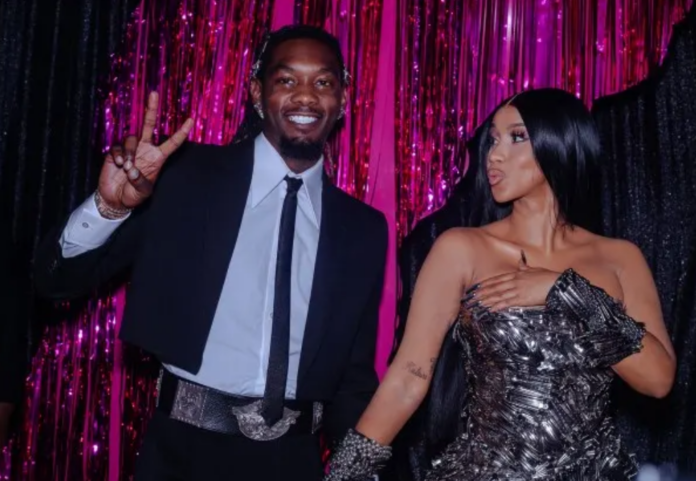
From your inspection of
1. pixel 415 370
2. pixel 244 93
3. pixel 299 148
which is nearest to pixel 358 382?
pixel 415 370

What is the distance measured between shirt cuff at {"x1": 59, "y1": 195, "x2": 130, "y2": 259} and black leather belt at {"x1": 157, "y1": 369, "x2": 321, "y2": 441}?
0.42 metres

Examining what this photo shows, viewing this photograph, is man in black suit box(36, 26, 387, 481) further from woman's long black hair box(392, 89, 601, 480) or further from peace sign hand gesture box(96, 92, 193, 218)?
woman's long black hair box(392, 89, 601, 480)

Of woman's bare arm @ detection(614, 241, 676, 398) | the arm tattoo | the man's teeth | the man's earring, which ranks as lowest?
the arm tattoo

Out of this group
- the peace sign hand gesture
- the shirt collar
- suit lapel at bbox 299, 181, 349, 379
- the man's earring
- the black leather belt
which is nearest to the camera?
the peace sign hand gesture

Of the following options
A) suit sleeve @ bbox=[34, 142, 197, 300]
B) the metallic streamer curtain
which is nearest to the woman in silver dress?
the metallic streamer curtain

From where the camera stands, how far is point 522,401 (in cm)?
256

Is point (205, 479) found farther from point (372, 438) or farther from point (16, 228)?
point (16, 228)

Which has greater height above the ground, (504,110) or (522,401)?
(504,110)

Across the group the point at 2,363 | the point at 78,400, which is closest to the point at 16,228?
the point at 78,400

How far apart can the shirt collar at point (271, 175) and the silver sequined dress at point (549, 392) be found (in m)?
0.64

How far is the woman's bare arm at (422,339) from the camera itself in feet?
8.57

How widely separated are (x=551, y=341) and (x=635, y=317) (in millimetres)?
285

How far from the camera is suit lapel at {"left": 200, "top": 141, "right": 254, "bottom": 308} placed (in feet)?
8.73

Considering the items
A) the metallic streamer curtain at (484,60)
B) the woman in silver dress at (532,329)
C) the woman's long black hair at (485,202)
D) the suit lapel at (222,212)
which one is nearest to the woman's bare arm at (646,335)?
the woman in silver dress at (532,329)
